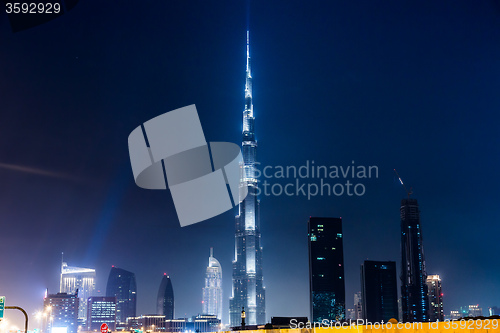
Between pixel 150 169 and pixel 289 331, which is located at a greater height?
pixel 150 169

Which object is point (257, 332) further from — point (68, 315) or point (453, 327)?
point (68, 315)

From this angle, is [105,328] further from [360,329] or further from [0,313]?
[360,329]

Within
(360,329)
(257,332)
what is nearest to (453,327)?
(360,329)

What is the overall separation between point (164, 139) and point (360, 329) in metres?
127

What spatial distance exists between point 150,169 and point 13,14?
77.2m

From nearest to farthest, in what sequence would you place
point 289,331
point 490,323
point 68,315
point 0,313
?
1. point 490,323
2. point 289,331
3. point 0,313
4. point 68,315

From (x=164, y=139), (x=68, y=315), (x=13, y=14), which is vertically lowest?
(x=68, y=315)

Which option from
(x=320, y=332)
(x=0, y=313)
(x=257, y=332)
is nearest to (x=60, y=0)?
(x=0, y=313)

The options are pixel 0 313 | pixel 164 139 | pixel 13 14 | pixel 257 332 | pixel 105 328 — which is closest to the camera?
pixel 257 332

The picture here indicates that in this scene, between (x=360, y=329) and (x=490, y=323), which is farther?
(x=360, y=329)

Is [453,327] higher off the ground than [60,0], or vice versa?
[60,0]

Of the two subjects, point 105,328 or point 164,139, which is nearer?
point 105,328

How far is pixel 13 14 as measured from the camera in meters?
44.4

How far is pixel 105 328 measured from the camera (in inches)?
1630
